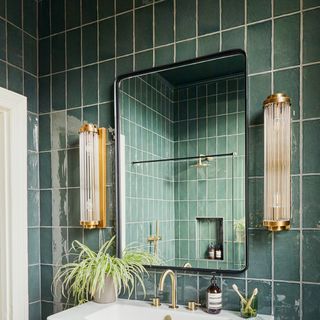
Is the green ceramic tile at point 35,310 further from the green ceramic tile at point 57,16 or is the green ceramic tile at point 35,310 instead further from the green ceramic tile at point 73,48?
the green ceramic tile at point 57,16

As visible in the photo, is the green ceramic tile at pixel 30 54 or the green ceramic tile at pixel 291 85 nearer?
the green ceramic tile at pixel 291 85

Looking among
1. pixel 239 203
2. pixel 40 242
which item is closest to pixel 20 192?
pixel 40 242

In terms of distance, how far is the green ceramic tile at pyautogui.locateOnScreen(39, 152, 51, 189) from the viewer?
Result: 221 cm

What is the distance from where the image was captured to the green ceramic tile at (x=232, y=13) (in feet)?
5.54

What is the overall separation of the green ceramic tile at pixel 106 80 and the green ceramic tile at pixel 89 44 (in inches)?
3.3

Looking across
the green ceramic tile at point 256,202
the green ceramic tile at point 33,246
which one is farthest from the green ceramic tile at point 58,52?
the green ceramic tile at point 256,202

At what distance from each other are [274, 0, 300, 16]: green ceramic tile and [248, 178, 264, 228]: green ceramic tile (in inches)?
29.1

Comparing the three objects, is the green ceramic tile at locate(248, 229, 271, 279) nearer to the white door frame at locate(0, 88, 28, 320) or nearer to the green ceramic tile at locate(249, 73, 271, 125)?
the green ceramic tile at locate(249, 73, 271, 125)

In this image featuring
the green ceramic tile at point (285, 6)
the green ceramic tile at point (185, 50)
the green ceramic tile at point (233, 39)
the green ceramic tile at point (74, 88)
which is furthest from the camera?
the green ceramic tile at point (74, 88)

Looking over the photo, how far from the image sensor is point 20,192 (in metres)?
2.07

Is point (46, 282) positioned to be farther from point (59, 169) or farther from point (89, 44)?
point (89, 44)

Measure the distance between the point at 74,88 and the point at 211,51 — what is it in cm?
84

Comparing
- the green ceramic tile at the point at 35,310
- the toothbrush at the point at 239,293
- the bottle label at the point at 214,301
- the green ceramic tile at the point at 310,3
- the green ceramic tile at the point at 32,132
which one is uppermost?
the green ceramic tile at the point at 310,3

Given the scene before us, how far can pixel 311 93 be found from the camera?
153 cm
